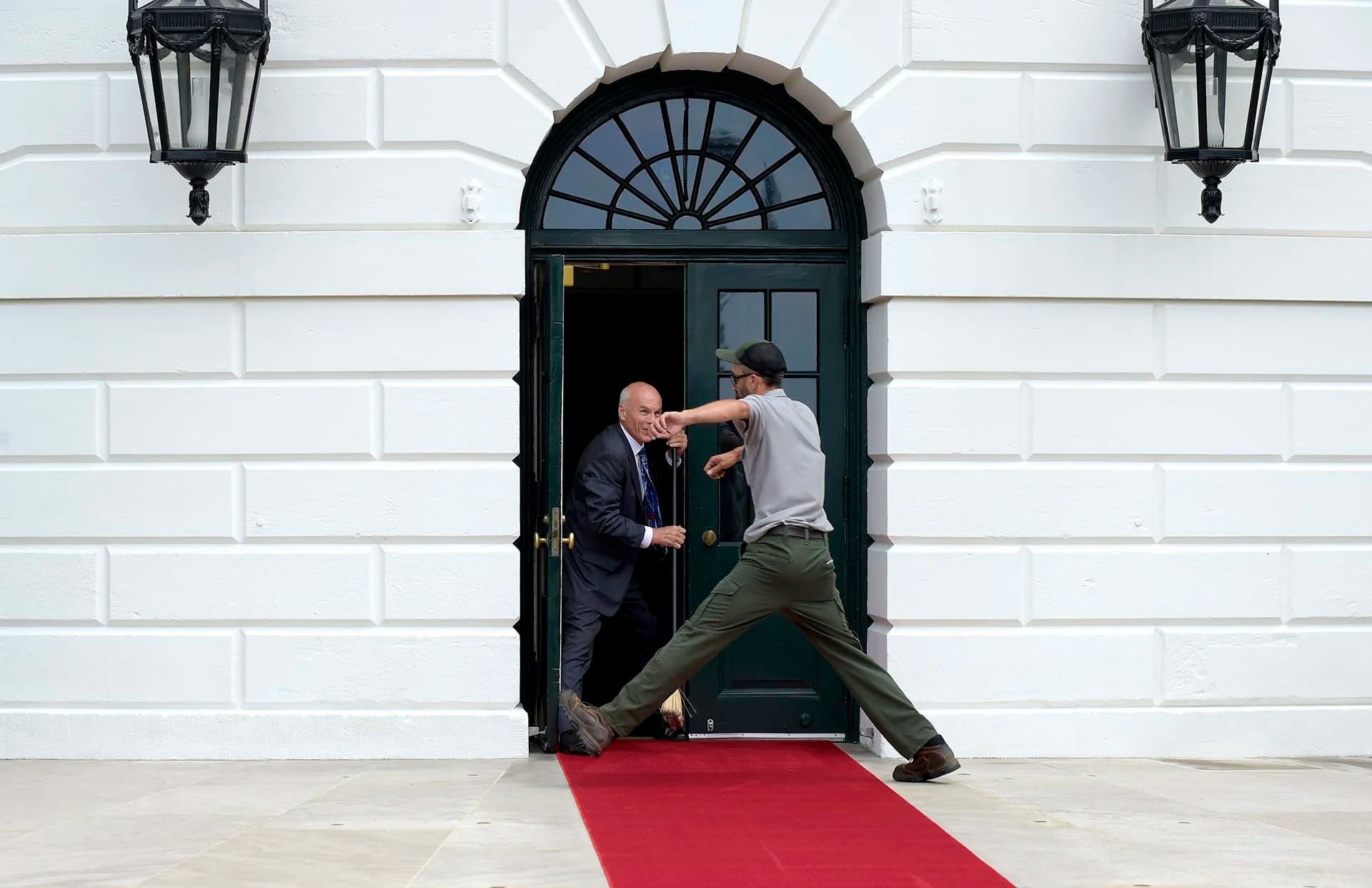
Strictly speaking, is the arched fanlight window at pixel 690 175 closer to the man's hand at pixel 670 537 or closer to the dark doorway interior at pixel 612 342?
the man's hand at pixel 670 537

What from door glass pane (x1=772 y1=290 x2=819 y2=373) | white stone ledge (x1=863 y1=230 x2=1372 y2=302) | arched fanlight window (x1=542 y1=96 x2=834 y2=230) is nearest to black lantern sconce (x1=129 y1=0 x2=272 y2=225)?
arched fanlight window (x1=542 y1=96 x2=834 y2=230)

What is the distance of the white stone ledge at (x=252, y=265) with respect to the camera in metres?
7.52

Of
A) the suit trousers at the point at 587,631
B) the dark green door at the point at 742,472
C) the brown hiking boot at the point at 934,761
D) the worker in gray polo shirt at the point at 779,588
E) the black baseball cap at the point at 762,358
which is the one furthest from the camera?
the dark green door at the point at 742,472

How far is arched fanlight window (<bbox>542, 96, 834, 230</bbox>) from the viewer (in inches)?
319

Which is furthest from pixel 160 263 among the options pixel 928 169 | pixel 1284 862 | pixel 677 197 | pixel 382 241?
pixel 1284 862

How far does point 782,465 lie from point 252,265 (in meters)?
Answer: 2.89

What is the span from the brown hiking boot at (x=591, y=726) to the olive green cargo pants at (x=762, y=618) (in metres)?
0.12

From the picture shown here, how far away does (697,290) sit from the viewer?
811 cm

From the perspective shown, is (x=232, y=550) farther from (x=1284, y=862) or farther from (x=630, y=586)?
(x=1284, y=862)

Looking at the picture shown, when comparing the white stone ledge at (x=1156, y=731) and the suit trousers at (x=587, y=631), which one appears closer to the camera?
the white stone ledge at (x=1156, y=731)

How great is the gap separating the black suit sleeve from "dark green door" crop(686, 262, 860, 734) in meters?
0.39

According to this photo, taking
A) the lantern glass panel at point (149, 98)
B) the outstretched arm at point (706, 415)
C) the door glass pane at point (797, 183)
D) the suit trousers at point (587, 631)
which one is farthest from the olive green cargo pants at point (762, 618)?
the lantern glass panel at point (149, 98)

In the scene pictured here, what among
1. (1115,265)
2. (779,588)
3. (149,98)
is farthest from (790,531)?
(149,98)

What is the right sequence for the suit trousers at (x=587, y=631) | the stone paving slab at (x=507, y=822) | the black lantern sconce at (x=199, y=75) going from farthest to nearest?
the suit trousers at (x=587, y=631) → the black lantern sconce at (x=199, y=75) → the stone paving slab at (x=507, y=822)
